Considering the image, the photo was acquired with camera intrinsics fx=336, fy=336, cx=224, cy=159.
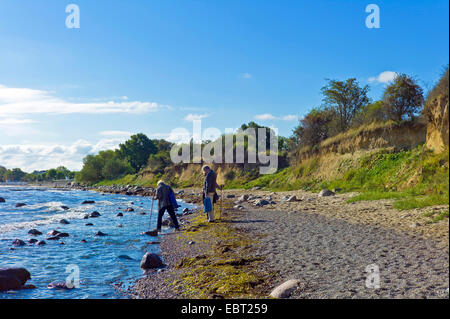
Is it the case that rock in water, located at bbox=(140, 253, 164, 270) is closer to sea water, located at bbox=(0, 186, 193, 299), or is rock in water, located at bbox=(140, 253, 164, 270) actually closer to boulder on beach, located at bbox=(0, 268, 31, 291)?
sea water, located at bbox=(0, 186, 193, 299)

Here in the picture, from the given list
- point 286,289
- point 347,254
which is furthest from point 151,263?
point 347,254

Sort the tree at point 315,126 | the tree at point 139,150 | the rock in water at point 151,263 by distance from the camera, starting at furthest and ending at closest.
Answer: the tree at point 139,150 → the tree at point 315,126 → the rock in water at point 151,263

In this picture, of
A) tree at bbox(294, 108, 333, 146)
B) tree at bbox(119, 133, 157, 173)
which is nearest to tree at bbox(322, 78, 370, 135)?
tree at bbox(294, 108, 333, 146)

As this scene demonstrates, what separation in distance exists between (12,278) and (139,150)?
334 feet

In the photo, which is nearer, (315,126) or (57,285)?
(57,285)

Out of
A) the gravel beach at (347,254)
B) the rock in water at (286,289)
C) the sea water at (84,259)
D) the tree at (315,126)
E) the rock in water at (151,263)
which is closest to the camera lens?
the gravel beach at (347,254)

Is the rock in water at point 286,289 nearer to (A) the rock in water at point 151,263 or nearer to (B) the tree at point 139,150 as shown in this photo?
(A) the rock in water at point 151,263

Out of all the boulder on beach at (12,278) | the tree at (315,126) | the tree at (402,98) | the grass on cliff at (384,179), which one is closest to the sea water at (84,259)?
the boulder on beach at (12,278)

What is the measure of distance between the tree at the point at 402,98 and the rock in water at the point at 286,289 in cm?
2166

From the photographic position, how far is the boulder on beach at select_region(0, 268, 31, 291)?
7719 millimetres

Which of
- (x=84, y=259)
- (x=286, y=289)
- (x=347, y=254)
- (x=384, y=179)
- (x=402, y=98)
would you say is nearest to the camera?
(x=286, y=289)

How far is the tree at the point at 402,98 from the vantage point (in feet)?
76.7

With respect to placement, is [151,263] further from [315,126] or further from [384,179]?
[315,126]

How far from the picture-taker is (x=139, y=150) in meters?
107
